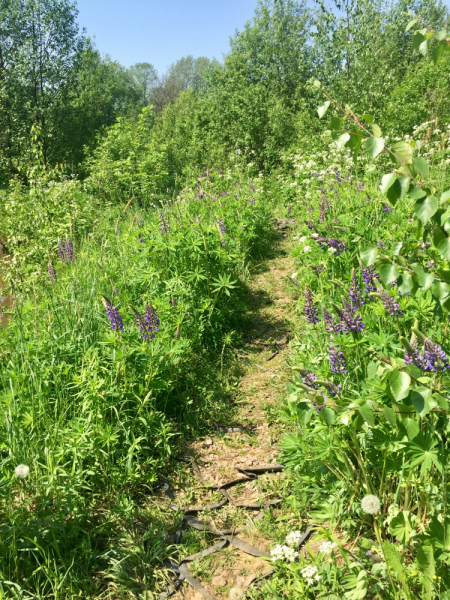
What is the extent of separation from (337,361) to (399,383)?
117 centimetres

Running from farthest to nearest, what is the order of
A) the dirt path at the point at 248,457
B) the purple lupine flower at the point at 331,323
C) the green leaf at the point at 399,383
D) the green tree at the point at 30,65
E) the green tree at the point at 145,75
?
1. the green tree at the point at 145,75
2. the green tree at the point at 30,65
3. the purple lupine flower at the point at 331,323
4. the dirt path at the point at 248,457
5. the green leaf at the point at 399,383

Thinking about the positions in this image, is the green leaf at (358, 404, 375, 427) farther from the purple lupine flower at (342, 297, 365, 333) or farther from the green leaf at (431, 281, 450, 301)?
the purple lupine flower at (342, 297, 365, 333)

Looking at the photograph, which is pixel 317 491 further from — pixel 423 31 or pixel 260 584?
pixel 423 31

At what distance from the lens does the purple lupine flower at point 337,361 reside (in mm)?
2303

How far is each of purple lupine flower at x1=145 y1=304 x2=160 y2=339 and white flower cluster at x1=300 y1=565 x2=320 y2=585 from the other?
1.78 meters

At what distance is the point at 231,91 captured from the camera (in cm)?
1503

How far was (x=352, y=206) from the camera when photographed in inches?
203

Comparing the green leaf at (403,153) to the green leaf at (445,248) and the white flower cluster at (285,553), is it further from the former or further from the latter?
the white flower cluster at (285,553)

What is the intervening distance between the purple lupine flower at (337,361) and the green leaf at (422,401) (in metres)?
1.09

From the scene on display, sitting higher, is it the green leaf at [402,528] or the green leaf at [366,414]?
the green leaf at [366,414]

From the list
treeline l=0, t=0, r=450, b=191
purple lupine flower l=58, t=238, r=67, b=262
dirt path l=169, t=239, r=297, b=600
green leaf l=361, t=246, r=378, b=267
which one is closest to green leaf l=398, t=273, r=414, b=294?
green leaf l=361, t=246, r=378, b=267

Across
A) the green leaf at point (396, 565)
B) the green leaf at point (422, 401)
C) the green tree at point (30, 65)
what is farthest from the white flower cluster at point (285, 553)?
the green tree at point (30, 65)

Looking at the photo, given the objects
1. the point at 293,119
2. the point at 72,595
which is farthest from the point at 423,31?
the point at 293,119

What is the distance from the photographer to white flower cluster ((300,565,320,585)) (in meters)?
1.74
